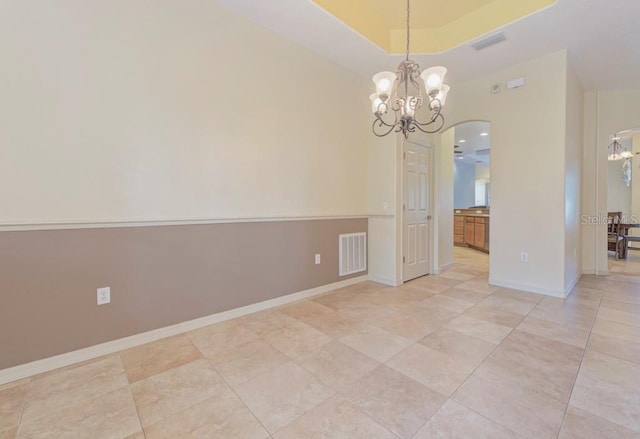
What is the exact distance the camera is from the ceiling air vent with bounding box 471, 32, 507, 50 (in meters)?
2.90

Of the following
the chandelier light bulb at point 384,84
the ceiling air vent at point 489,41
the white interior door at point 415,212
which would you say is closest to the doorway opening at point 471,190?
the white interior door at point 415,212

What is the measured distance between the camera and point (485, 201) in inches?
439

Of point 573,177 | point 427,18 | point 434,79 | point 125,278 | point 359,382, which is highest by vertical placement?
point 427,18

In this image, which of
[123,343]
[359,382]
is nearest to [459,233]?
[359,382]

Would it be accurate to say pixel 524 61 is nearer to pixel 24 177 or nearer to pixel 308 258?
pixel 308 258

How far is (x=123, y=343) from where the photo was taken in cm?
212

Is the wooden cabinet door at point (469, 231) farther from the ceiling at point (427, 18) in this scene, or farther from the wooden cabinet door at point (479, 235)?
the ceiling at point (427, 18)

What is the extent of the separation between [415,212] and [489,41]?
217cm

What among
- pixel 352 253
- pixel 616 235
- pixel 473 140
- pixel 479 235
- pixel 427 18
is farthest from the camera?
pixel 473 140

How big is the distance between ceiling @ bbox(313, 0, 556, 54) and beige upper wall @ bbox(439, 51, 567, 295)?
97 centimetres

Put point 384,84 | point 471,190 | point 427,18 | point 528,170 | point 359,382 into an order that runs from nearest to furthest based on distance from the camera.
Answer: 1. point 359,382
2. point 384,84
3. point 427,18
4. point 528,170
5. point 471,190

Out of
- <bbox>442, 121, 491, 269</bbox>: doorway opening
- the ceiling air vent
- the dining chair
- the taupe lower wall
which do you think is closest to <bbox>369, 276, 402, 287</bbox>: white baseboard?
the taupe lower wall

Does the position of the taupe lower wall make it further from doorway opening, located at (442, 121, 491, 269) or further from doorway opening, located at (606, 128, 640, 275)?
doorway opening, located at (606, 128, 640, 275)

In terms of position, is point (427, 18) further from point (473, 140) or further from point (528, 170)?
point (473, 140)
